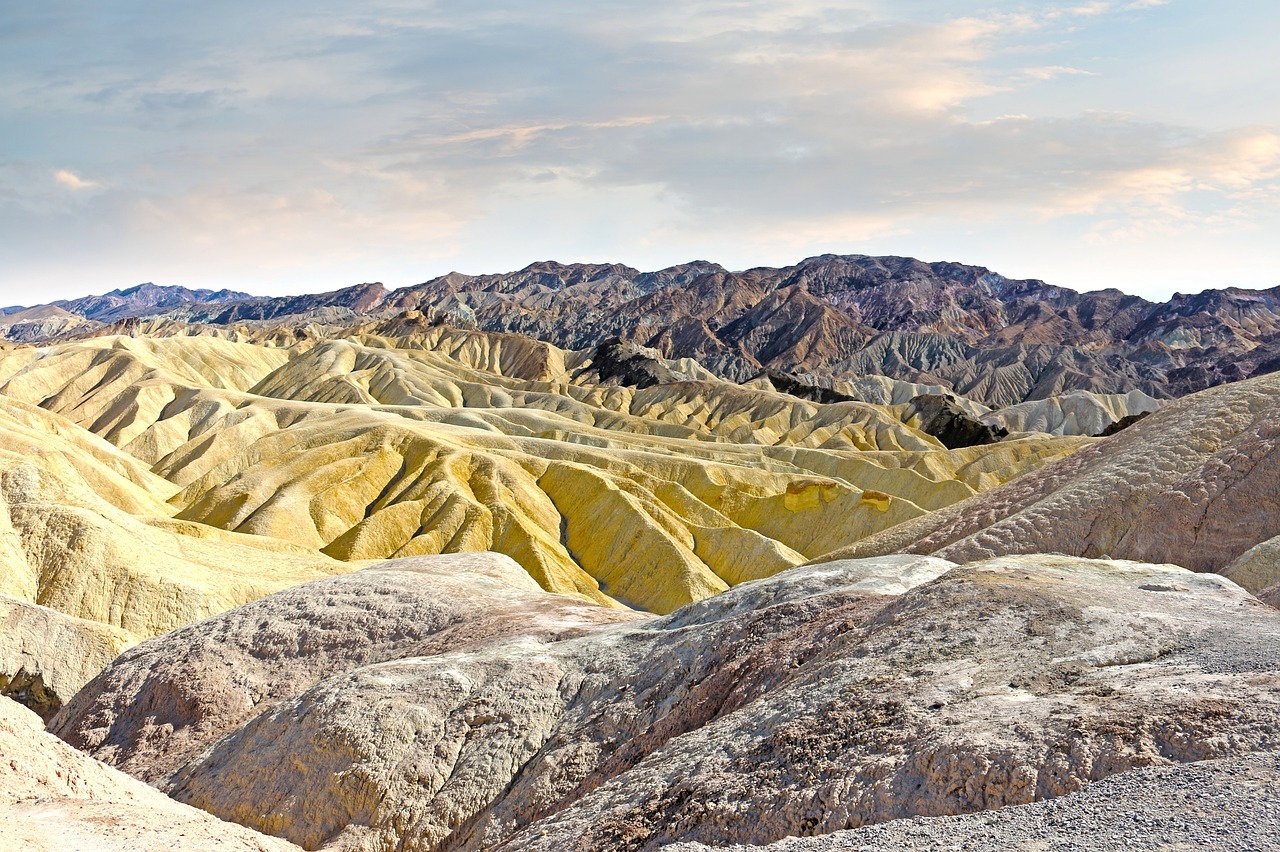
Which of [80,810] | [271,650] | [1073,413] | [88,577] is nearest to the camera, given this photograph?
[80,810]

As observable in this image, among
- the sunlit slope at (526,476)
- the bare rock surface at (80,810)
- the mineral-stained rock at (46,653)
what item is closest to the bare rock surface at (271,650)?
the bare rock surface at (80,810)

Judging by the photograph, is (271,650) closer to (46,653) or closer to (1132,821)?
(46,653)

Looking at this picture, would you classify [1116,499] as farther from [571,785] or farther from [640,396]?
[640,396]

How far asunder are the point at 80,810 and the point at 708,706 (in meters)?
8.66

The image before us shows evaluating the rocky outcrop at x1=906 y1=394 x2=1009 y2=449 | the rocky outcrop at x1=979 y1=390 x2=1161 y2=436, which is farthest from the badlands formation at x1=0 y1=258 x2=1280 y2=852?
the rocky outcrop at x1=979 y1=390 x2=1161 y2=436

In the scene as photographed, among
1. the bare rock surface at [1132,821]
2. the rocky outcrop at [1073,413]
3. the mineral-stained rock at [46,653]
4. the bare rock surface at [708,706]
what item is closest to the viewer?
the bare rock surface at [1132,821]

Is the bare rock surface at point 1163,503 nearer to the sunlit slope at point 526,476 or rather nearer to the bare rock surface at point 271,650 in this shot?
the bare rock surface at point 271,650

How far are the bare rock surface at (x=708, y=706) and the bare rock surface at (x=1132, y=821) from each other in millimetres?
322

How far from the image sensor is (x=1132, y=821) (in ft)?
25.5

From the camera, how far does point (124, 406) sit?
4892 inches

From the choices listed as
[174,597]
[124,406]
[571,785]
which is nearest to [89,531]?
[174,597]

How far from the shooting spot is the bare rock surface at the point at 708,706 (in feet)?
30.9

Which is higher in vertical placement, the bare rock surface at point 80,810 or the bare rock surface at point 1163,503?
the bare rock surface at point 1163,503

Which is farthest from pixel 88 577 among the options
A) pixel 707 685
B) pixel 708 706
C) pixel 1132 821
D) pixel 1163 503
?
pixel 1132 821
